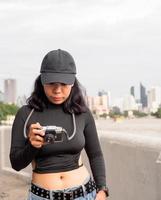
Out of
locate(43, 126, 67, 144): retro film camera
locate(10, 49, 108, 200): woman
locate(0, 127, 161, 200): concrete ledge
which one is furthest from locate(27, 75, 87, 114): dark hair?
locate(0, 127, 161, 200): concrete ledge

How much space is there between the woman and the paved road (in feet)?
19.6

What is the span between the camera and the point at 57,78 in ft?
8.89

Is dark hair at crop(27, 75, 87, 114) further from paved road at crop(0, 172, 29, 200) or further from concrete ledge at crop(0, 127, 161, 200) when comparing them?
paved road at crop(0, 172, 29, 200)

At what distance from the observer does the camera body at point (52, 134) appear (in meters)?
2.52

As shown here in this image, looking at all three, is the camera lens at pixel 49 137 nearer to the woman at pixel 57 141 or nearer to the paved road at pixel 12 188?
the woman at pixel 57 141

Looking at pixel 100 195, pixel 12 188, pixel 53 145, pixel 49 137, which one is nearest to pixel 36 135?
pixel 49 137

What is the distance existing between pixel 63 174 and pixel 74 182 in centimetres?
7

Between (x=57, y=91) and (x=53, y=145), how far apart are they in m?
0.26

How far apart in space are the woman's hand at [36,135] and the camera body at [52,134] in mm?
22

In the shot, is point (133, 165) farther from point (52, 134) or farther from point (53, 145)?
point (52, 134)

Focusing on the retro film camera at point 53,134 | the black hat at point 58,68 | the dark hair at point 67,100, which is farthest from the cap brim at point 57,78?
the retro film camera at point 53,134

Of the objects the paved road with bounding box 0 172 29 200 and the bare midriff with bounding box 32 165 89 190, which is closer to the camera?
the bare midriff with bounding box 32 165 89 190

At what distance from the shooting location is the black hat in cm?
272

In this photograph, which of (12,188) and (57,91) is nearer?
(57,91)
